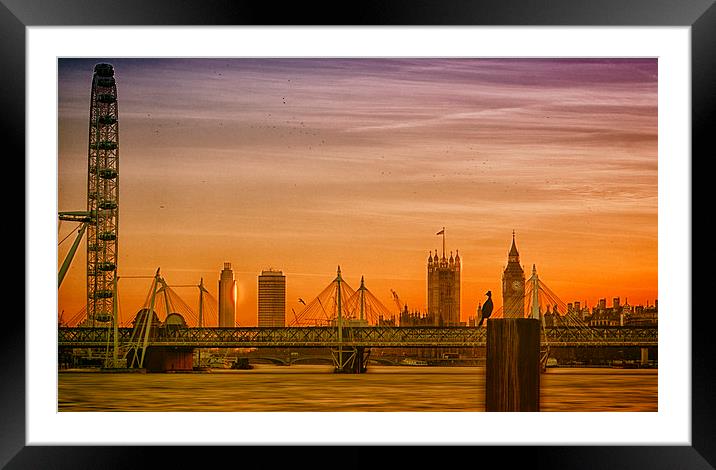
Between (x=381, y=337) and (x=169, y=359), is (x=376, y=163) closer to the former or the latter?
(x=381, y=337)

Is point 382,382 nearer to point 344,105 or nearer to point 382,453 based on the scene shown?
point 344,105

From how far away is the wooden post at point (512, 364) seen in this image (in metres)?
5.32

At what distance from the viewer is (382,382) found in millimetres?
9719


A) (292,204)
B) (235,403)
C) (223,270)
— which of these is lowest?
(235,403)

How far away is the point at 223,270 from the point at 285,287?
637mm

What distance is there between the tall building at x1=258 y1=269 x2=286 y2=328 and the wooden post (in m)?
3.58

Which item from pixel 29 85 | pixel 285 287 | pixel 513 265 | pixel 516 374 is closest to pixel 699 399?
pixel 516 374

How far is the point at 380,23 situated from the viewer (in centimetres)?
430

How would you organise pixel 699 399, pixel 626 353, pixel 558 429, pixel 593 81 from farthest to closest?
pixel 626 353 → pixel 593 81 → pixel 558 429 → pixel 699 399

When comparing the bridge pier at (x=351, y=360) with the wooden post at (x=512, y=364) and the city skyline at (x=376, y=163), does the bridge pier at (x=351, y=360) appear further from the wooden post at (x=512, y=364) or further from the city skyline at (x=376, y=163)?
the wooden post at (x=512, y=364)

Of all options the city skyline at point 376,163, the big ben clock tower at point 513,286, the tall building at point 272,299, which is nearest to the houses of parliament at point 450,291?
the big ben clock tower at point 513,286

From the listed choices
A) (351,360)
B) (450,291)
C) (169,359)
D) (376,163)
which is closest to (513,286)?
(450,291)

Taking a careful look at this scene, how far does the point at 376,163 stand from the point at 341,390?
2440 mm

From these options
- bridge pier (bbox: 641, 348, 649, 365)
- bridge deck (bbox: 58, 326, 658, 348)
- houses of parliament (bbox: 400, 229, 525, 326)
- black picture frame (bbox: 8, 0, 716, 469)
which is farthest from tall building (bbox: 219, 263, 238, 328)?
black picture frame (bbox: 8, 0, 716, 469)
